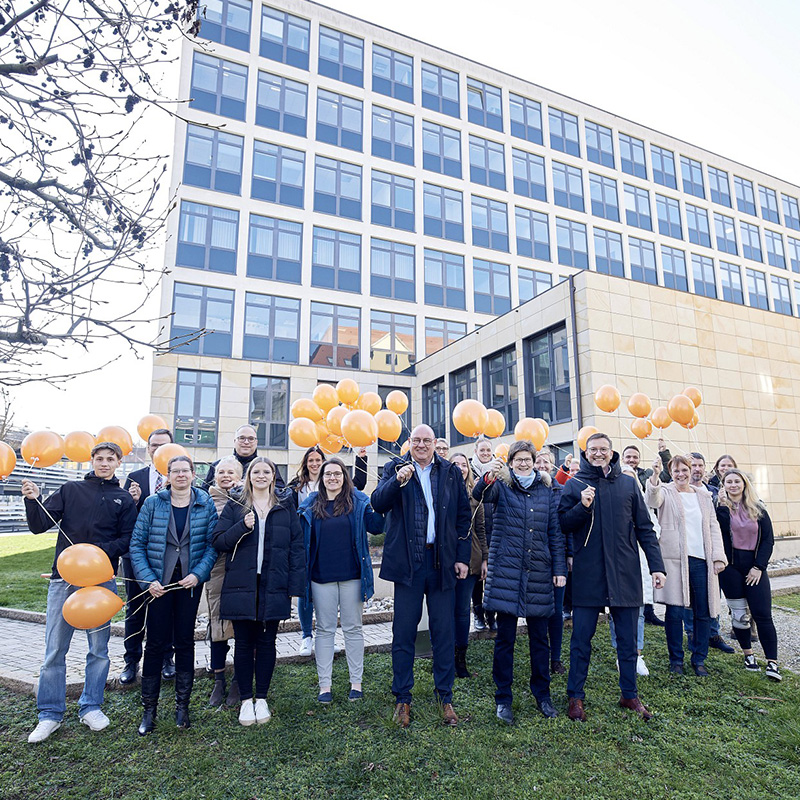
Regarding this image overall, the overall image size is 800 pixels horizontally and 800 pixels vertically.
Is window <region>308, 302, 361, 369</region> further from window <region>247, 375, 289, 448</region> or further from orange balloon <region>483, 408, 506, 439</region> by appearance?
orange balloon <region>483, 408, 506, 439</region>


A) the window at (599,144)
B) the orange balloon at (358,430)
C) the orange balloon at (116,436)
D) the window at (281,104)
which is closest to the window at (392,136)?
the window at (281,104)

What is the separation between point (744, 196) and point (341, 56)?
2482 centimetres

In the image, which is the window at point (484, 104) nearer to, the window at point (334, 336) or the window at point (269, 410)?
the window at point (334, 336)

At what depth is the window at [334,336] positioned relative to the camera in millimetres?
23359

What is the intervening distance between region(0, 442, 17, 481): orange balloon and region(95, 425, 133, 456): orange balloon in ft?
3.18

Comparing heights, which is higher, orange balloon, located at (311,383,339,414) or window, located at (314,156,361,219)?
window, located at (314,156,361,219)

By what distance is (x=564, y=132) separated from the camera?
29406 millimetres

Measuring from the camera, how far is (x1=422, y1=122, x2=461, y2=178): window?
2658 centimetres

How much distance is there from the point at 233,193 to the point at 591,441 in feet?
71.3

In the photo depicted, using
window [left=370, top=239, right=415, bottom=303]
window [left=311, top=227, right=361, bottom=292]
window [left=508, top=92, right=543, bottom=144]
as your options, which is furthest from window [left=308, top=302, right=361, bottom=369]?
window [left=508, top=92, right=543, bottom=144]

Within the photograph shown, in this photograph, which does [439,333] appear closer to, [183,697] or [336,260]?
[336,260]

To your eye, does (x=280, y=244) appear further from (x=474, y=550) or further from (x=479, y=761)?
(x=479, y=761)

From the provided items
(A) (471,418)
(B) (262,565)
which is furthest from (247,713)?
(A) (471,418)

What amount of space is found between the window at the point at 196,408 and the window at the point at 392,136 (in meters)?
13.0
